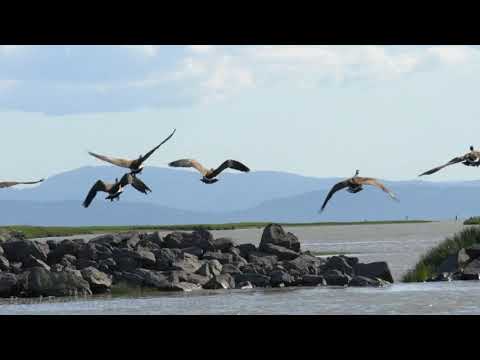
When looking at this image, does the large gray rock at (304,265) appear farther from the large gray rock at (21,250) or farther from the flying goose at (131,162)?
the flying goose at (131,162)

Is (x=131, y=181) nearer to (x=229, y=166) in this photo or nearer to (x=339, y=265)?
(x=229, y=166)

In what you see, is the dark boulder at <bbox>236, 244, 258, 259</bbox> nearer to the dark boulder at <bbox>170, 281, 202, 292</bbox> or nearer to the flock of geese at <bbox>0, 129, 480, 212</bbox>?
the dark boulder at <bbox>170, 281, 202, 292</bbox>

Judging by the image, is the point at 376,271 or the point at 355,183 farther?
the point at 376,271

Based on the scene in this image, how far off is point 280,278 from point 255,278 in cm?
86

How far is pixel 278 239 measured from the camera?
3900 cm

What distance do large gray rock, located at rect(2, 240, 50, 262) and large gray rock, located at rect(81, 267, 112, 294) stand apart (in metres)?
3.66

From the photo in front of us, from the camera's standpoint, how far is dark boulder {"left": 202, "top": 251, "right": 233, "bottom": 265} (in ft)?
119

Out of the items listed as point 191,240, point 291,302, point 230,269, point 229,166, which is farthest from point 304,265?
point 229,166

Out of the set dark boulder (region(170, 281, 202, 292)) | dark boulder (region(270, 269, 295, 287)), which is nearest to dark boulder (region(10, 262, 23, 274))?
dark boulder (region(170, 281, 202, 292))

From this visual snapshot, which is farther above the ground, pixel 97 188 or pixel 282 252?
pixel 97 188

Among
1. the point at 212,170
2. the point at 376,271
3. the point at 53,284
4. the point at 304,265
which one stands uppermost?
the point at 212,170
